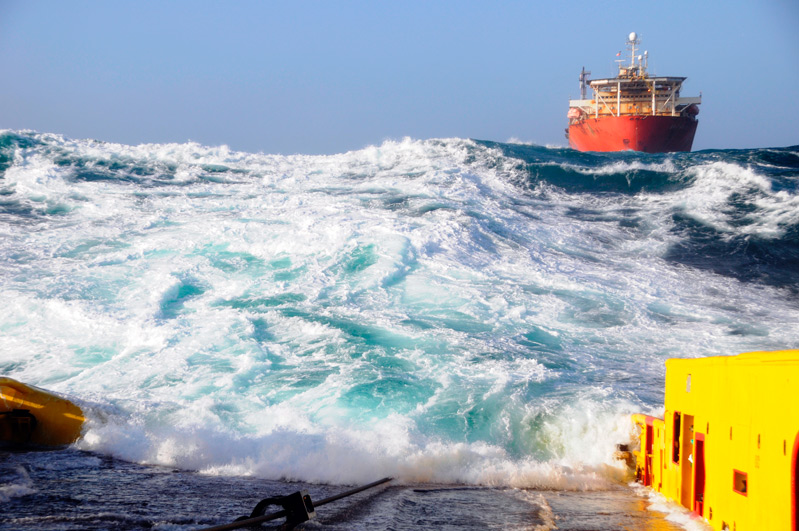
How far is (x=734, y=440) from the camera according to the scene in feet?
8.43

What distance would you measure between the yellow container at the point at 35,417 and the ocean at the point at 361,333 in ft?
0.42

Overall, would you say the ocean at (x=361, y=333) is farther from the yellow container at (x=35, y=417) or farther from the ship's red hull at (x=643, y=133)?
the ship's red hull at (x=643, y=133)

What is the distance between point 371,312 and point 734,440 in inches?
215

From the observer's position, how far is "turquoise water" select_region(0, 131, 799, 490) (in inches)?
186

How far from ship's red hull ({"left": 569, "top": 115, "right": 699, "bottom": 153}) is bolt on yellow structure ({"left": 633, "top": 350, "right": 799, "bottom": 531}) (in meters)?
42.2

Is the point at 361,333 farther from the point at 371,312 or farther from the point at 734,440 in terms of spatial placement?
the point at 734,440

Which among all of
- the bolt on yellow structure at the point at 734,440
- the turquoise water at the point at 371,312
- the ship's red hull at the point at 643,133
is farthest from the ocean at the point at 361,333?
the ship's red hull at the point at 643,133

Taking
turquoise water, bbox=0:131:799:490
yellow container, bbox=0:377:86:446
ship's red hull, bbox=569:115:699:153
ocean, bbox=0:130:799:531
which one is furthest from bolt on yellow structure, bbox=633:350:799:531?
ship's red hull, bbox=569:115:699:153

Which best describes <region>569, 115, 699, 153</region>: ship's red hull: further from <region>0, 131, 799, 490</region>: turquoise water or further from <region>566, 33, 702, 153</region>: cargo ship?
<region>0, 131, 799, 490</region>: turquoise water

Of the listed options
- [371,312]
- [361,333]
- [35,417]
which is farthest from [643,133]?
[35,417]

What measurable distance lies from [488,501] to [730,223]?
43.0 ft

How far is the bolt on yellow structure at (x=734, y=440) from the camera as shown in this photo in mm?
2162

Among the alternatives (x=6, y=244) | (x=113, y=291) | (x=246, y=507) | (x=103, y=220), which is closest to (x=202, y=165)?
(x=103, y=220)

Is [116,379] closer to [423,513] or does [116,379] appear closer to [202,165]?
[423,513]
